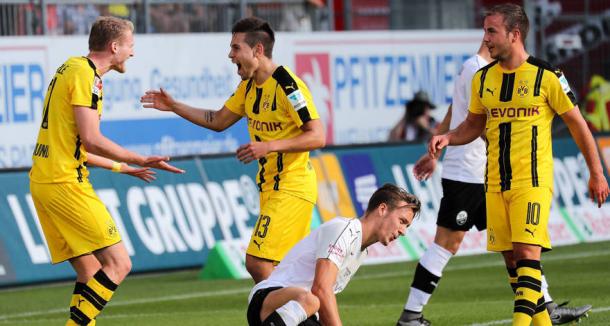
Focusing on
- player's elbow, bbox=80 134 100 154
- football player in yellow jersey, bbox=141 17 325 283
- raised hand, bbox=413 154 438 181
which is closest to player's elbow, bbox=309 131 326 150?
football player in yellow jersey, bbox=141 17 325 283

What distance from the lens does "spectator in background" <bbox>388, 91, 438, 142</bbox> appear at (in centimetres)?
2033

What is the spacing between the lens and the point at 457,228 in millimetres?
11195

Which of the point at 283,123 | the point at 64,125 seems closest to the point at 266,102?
the point at 283,123

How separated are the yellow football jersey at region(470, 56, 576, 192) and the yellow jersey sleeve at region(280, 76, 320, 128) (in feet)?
3.85

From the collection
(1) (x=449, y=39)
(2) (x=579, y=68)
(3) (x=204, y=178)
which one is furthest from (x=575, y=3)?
(3) (x=204, y=178)

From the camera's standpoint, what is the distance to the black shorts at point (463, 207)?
11141 mm

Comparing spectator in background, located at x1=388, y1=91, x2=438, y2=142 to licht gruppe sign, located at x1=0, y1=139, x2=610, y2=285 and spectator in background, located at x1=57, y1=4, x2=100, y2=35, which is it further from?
spectator in background, located at x1=57, y1=4, x2=100, y2=35

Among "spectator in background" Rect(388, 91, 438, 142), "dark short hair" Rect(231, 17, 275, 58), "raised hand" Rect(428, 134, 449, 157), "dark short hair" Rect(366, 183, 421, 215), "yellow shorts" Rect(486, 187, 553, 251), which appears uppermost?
"dark short hair" Rect(231, 17, 275, 58)

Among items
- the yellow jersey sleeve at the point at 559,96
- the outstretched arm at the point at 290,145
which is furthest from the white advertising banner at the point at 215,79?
the yellow jersey sleeve at the point at 559,96

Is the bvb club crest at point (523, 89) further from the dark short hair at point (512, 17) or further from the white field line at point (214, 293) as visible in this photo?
the white field line at point (214, 293)

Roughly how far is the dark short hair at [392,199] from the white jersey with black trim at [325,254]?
0.49 ft

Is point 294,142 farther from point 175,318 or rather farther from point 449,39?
point 449,39

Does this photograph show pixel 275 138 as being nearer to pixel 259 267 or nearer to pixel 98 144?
pixel 259 267

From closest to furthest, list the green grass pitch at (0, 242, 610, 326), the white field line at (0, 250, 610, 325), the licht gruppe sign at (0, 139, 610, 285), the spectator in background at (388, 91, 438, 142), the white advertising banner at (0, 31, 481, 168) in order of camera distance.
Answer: the green grass pitch at (0, 242, 610, 326), the white field line at (0, 250, 610, 325), the licht gruppe sign at (0, 139, 610, 285), the white advertising banner at (0, 31, 481, 168), the spectator in background at (388, 91, 438, 142)
